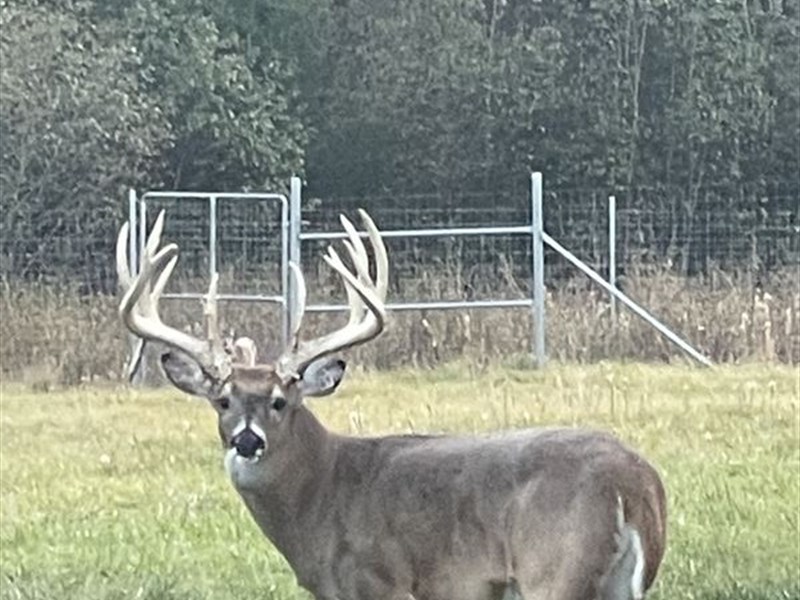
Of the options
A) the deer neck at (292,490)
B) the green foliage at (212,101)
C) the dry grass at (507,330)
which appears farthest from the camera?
the green foliage at (212,101)

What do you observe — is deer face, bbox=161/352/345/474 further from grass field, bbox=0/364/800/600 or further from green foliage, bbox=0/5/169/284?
green foliage, bbox=0/5/169/284

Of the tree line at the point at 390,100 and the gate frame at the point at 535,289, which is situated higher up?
the tree line at the point at 390,100

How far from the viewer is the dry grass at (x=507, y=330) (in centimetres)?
1697

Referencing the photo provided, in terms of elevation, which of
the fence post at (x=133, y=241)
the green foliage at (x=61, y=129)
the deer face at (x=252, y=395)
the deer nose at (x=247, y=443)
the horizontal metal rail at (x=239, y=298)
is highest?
the green foliage at (x=61, y=129)

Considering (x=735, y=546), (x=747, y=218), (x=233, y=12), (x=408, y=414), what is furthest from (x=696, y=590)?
(x=233, y=12)

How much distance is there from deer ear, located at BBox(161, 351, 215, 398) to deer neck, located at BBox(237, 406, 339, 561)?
287 millimetres

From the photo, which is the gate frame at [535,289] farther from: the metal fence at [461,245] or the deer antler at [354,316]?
the deer antler at [354,316]

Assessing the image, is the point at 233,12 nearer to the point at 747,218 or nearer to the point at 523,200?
the point at 523,200

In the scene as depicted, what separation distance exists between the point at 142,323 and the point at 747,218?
14.4m

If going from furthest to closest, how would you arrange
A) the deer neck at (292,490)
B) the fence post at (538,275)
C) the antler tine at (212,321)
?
the fence post at (538,275), the antler tine at (212,321), the deer neck at (292,490)

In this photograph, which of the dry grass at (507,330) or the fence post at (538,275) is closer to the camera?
the fence post at (538,275)

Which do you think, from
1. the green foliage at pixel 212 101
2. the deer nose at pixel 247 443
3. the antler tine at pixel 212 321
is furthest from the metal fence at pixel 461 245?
the deer nose at pixel 247 443

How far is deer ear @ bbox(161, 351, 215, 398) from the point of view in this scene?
20.1ft

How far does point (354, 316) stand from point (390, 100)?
623 inches
